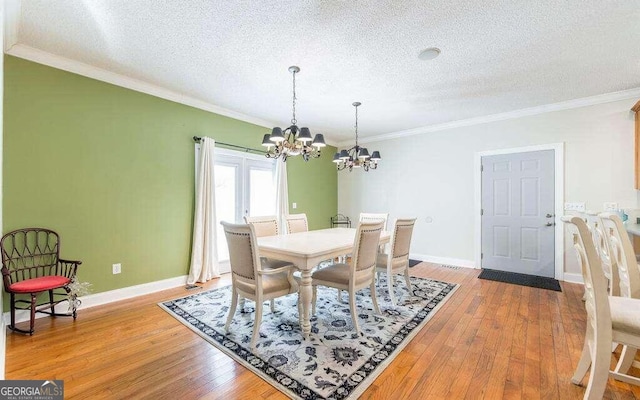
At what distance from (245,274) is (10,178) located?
95.1 inches

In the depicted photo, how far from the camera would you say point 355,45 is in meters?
2.50

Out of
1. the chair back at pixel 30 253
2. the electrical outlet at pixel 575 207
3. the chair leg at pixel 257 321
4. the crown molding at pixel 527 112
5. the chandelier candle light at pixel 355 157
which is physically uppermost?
the crown molding at pixel 527 112

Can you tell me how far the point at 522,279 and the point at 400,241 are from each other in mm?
2331

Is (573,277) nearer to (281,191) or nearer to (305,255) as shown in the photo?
(305,255)

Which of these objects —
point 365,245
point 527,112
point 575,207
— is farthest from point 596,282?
point 527,112

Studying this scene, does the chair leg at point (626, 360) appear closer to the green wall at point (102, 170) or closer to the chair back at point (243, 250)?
the chair back at point (243, 250)

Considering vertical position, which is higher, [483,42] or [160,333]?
[483,42]

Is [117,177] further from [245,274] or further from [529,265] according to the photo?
[529,265]

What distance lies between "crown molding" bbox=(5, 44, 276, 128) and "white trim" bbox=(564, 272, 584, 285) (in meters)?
5.51

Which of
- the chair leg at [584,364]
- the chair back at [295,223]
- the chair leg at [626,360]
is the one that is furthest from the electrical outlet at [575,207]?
the chair back at [295,223]

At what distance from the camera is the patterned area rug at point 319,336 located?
1796mm

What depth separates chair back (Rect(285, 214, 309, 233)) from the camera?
12.6 feet

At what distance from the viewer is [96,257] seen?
306cm

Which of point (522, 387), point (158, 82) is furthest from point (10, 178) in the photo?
point (522, 387)
